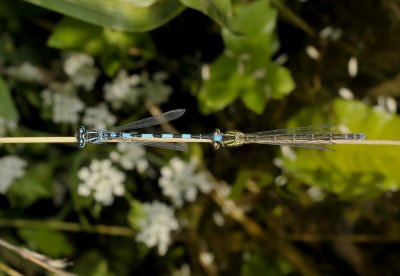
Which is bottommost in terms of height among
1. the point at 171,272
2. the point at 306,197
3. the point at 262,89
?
the point at 171,272

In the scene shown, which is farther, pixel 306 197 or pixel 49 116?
pixel 306 197

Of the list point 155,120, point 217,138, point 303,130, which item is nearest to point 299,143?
point 303,130

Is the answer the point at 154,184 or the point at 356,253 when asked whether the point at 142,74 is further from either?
the point at 356,253

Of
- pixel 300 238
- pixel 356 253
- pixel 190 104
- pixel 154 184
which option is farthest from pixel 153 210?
pixel 356 253

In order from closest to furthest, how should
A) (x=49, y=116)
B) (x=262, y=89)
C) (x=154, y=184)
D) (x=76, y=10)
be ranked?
(x=76, y=10) → (x=262, y=89) → (x=49, y=116) → (x=154, y=184)

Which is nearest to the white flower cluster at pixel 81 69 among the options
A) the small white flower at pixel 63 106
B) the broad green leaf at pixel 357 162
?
the small white flower at pixel 63 106

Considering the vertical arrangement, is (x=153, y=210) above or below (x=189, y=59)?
below

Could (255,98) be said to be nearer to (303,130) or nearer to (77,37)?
(303,130)

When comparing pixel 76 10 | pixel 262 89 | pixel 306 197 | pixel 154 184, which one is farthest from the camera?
pixel 154 184
